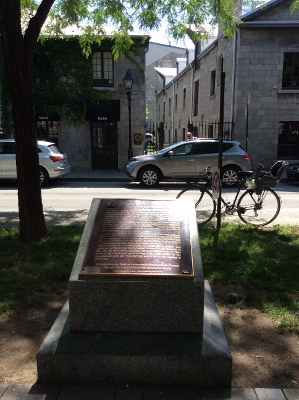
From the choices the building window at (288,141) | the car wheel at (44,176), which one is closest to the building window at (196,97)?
the building window at (288,141)

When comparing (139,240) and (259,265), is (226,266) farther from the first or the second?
(139,240)

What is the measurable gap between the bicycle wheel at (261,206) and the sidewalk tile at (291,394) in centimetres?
502

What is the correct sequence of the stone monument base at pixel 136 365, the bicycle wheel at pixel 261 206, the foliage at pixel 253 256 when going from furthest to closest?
the bicycle wheel at pixel 261 206, the foliage at pixel 253 256, the stone monument base at pixel 136 365

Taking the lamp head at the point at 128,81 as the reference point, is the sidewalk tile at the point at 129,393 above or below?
below

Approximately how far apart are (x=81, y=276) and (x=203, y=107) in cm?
2486

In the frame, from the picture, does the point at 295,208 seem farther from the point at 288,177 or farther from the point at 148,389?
the point at 148,389

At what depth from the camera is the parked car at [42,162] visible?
46.7 feet

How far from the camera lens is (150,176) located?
14.4m

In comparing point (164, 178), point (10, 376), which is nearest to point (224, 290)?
point (10, 376)

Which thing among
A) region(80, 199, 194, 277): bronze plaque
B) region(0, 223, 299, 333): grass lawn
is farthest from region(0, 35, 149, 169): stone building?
region(80, 199, 194, 277): bronze plaque

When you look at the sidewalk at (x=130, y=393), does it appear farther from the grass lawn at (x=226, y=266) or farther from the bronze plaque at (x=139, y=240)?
the grass lawn at (x=226, y=266)

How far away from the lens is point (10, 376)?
2.89m

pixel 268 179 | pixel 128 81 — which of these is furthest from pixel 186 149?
pixel 268 179

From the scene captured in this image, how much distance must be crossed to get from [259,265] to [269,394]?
2.60 metres
